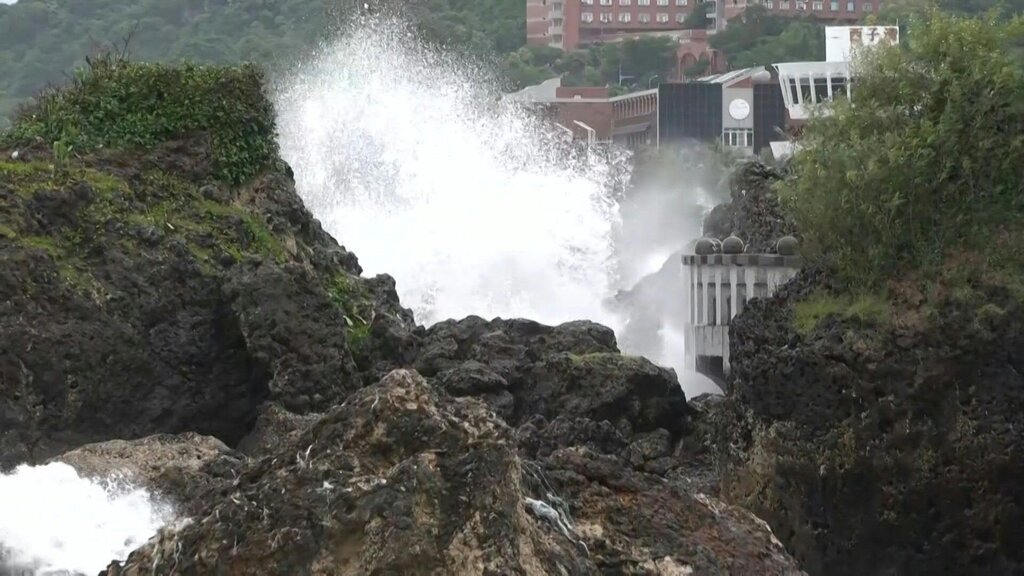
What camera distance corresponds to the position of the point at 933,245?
84.3ft

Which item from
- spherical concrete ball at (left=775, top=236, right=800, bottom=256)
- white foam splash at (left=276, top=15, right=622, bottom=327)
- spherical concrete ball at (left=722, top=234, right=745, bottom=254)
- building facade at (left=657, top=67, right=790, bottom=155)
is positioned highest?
spherical concrete ball at (left=775, top=236, right=800, bottom=256)

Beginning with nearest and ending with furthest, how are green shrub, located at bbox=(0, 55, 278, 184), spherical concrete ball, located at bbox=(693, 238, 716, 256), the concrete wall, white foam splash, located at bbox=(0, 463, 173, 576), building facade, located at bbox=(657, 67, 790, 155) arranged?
white foam splash, located at bbox=(0, 463, 173, 576), green shrub, located at bbox=(0, 55, 278, 184), the concrete wall, spherical concrete ball, located at bbox=(693, 238, 716, 256), building facade, located at bbox=(657, 67, 790, 155)

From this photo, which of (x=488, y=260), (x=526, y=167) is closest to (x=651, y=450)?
(x=488, y=260)

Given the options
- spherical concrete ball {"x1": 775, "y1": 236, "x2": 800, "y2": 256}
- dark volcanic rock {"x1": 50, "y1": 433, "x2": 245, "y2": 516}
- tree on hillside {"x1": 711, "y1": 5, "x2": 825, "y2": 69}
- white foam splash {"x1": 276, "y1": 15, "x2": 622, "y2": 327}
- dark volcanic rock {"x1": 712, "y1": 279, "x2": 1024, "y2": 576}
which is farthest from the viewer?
tree on hillside {"x1": 711, "y1": 5, "x2": 825, "y2": 69}

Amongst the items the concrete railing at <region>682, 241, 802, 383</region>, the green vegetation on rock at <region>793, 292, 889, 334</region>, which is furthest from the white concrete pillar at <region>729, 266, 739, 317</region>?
the green vegetation on rock at <region>793, 292, 889, 334</region>

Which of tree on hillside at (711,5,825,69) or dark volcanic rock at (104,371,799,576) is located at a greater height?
dark volcanic rock at (104,371,799,576)

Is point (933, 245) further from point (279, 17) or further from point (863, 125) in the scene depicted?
point (279, 17)

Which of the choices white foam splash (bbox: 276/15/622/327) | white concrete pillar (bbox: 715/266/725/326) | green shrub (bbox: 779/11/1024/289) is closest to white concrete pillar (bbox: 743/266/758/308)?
white concrete pillar (bbox: 715/266/725/326)

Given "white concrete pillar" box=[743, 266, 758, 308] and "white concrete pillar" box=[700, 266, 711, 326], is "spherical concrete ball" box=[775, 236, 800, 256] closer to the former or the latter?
"white concrete pillar" box=[743, 266, 758, 308]

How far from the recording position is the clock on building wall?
120000mm

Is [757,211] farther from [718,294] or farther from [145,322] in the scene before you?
[145,322]

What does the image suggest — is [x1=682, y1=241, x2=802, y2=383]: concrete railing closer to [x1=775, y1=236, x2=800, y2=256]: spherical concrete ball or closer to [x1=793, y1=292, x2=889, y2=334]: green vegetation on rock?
[x1=775, y1=236, x2=800, y2=256]: spherical concrete ball

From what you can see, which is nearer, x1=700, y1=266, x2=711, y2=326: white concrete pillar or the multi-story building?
x1=700, y1=266, x2=711, y2=326: white concrete pillar

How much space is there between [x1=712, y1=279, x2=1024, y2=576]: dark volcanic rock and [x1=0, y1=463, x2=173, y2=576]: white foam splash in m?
7.65
